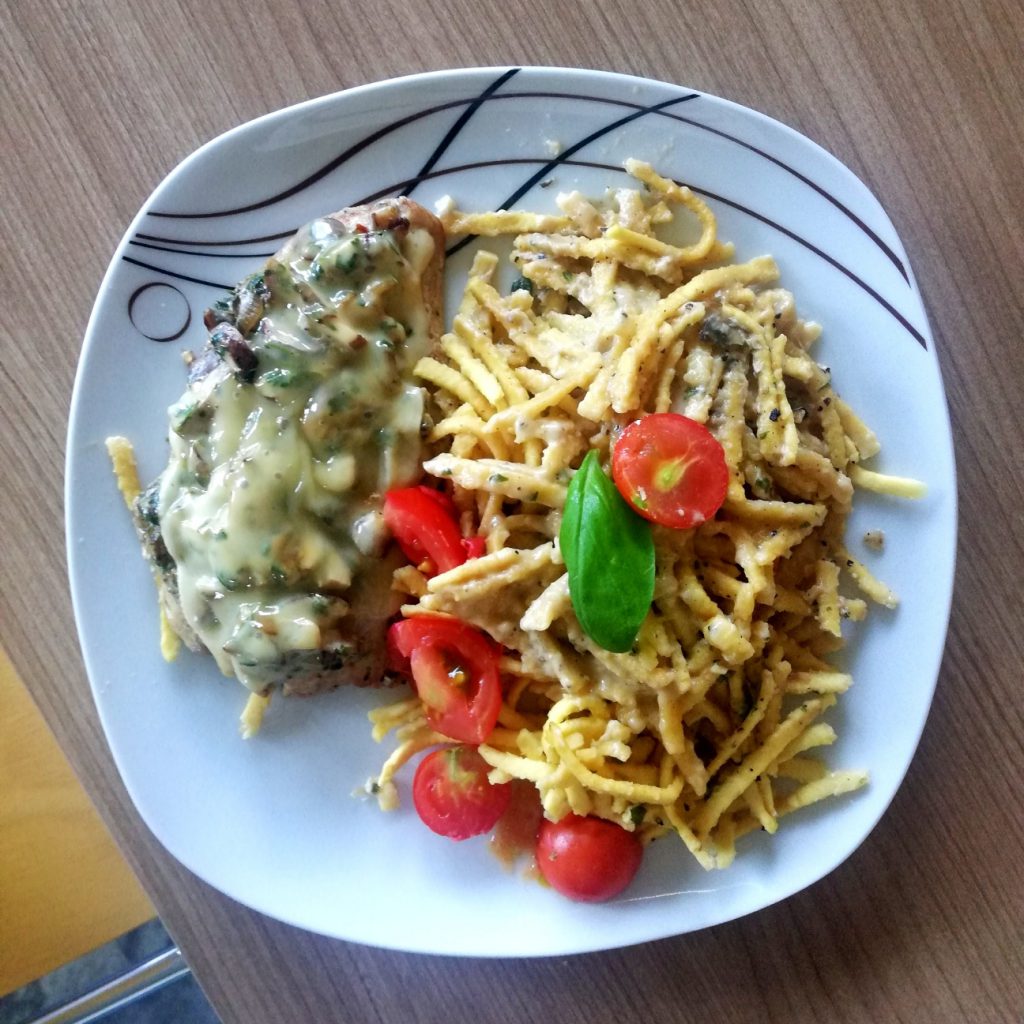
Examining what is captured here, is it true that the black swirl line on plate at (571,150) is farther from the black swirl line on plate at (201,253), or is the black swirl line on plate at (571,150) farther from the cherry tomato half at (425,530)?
the cherry tomato half at (425,530)

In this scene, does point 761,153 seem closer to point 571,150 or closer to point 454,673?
point 571,150

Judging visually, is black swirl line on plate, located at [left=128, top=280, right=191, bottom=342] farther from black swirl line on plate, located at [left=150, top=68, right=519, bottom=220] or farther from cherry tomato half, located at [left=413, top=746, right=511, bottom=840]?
cherry tomato half, located at [left=413, top=746, right=511, bottom=840]

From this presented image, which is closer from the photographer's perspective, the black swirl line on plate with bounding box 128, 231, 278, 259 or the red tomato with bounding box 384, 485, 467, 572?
the red tomato with bounding box 384, 485, 467, 572

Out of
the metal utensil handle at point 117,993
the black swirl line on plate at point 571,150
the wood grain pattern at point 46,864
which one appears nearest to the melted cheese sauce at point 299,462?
the black swirl line on plate at point 571,150

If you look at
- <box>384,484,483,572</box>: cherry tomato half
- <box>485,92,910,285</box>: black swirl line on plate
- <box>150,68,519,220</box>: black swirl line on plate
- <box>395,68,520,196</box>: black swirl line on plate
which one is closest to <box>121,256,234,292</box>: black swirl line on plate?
<box>150,68,519,220</box>: black swirl line on plate

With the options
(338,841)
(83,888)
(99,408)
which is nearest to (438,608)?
(338,841)

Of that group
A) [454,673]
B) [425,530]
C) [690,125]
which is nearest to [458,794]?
[454,673]
